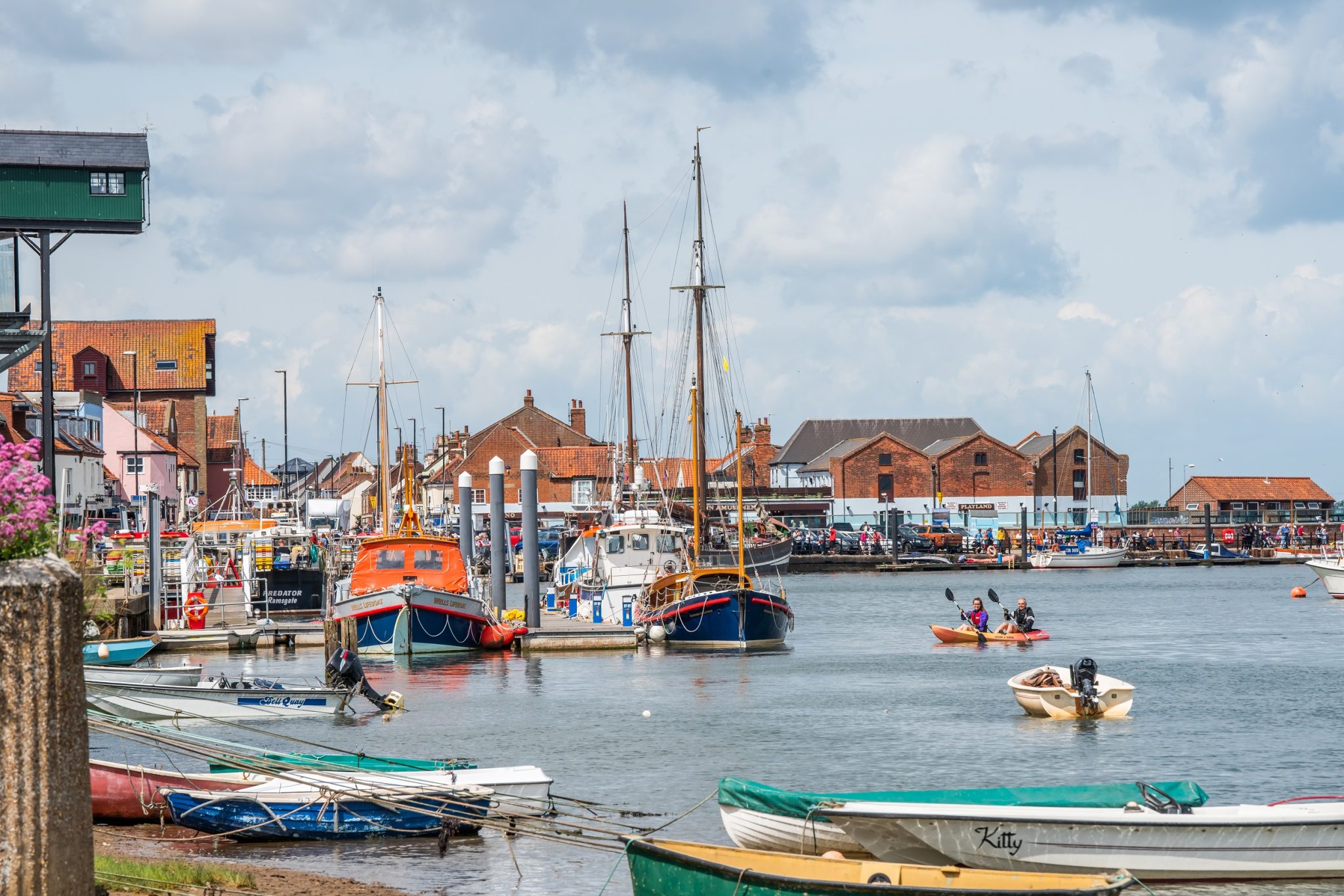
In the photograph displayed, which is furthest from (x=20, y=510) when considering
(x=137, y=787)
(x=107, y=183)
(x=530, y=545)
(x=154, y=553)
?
(x=107, y=183)

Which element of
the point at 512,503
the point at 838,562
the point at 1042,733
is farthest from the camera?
the point at 512,503

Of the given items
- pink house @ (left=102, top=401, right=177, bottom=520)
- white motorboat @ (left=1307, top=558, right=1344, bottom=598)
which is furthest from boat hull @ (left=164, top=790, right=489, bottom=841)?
pink house @ (left=102, top=401, right=177, bottom=520)

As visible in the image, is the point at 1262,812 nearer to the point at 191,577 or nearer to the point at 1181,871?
the point at 1181,871

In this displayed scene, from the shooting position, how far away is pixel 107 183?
45219mm

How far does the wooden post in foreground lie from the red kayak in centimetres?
1176

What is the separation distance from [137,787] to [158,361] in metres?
91.4

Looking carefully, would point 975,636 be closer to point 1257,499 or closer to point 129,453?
point 129,453

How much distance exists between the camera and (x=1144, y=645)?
5238 cm

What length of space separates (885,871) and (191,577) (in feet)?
142

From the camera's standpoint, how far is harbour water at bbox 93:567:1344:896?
19141 mm

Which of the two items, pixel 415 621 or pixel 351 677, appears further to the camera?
pixel 415 621

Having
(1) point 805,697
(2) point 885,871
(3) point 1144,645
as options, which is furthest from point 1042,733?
(3) point 1144,645

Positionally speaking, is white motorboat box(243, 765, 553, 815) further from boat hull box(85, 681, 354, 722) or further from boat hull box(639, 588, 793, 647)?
boat hull box(639, 588, 793, 647)

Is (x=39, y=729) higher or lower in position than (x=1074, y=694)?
higher
